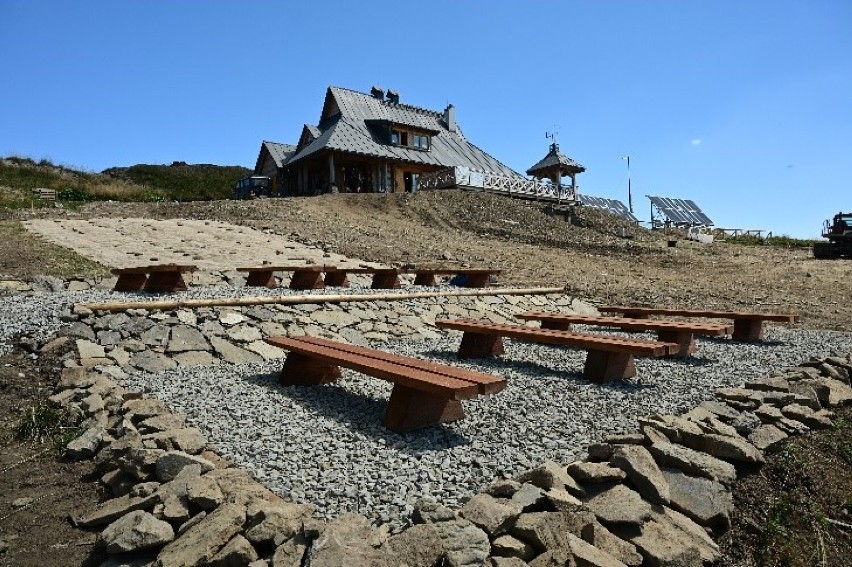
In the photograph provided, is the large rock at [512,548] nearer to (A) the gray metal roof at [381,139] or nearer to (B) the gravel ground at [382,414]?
(B) the gravel ground at [382,414]

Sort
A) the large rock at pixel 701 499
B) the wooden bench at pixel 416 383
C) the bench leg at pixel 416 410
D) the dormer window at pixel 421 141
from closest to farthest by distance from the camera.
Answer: the large rock at pixel 701 499 → the wooden bench at pixel 416 383 → the bench leg at pixel 416 410 → the dormer window at pixel 421 141

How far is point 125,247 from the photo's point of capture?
11812 millimetres

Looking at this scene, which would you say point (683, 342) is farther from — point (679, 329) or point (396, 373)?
point (396, 373)

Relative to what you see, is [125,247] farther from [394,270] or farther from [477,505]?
[477,505]

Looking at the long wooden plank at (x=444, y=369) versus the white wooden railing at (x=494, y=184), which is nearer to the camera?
the long wooden plank at (x=444, y=369)

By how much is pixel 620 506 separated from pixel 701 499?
65 cm

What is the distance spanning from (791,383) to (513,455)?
3214 millimetres

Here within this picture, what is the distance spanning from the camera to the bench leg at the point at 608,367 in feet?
16.3

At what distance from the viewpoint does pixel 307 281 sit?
8898 mm

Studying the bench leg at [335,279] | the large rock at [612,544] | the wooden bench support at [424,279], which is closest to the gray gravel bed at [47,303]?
the bench leg at [335,279]

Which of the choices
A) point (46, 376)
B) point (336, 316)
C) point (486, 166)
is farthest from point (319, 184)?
point (46, 376)

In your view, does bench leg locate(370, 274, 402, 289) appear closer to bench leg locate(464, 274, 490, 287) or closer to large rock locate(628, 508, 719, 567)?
bench leg locate(464, 274, 490, 287)

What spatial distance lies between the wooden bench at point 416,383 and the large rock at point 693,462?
40.2 inches

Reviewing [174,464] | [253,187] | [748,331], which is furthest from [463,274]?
[253,187]
